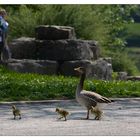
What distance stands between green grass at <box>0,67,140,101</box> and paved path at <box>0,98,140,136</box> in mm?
580

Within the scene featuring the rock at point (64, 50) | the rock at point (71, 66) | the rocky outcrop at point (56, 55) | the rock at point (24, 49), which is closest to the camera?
the rocky outcrop at point (56, 55)

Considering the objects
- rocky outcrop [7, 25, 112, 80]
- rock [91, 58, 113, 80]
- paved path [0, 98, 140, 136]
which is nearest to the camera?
paved path [0, 98, 140, 136]

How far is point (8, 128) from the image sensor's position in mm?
12484

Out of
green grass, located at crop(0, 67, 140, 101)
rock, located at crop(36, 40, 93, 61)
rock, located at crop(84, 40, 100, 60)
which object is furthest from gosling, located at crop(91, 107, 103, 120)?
rock, located at crop(84, 40, 100, 60)

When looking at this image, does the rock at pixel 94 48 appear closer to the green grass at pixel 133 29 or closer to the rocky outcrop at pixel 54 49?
the rocky outcrop at pixel 54 49

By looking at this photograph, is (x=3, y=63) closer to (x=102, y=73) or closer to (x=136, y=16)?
(x=102, y=73)

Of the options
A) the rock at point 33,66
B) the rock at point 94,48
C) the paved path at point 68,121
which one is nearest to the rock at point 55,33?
the rock at point 94,48

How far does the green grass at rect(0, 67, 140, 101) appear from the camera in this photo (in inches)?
693

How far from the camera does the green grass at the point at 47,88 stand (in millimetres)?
17609

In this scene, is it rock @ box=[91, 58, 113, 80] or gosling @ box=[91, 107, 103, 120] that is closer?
gosling @ box=[91, 107, 103, 120]

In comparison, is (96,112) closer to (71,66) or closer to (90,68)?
(90,68)

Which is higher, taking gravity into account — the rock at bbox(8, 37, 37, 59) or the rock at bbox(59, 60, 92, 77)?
the rock at bbox(8, 37, 37, 59)

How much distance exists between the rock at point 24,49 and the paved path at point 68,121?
8.67 m

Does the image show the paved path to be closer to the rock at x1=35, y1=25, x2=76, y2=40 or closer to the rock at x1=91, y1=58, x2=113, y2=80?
the rock at x1=91, y1=58, x2=113, y2=80
